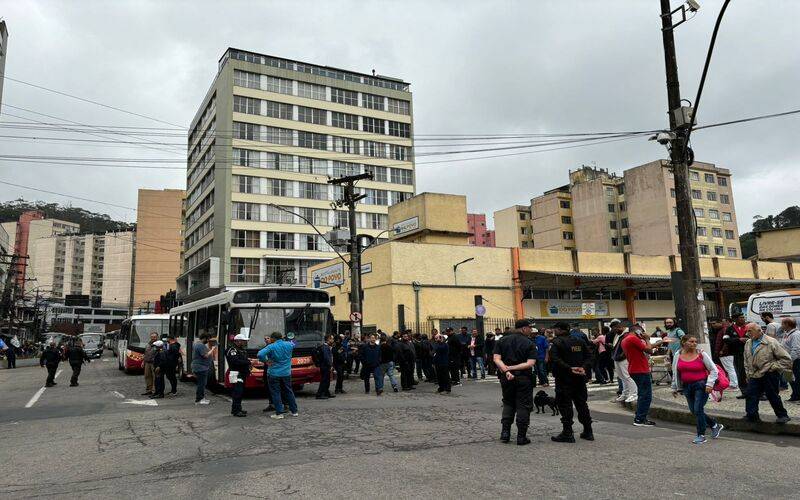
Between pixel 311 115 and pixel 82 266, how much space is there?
372ft

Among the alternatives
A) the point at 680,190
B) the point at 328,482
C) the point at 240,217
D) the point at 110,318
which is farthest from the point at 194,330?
the point at 110,318

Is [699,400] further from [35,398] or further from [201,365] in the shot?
[35,398]

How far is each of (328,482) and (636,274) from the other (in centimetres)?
3612

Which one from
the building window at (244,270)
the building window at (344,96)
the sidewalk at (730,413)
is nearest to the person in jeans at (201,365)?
the sidewalk at (730,413)

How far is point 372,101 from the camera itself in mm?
69188

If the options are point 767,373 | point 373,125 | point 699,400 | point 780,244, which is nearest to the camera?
point 699,400

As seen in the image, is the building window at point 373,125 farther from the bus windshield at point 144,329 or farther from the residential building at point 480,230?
the residential building at point 480,230

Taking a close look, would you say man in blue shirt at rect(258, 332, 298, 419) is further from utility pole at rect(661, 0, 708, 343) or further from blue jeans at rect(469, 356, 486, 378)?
blue jeans at rect(469, 356, 486, 378)

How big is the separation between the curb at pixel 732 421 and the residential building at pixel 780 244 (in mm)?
48080

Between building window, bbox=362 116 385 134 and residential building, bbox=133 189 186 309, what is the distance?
51498 mm

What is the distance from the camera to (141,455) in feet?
23.6

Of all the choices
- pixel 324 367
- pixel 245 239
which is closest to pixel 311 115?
pixel 245 239

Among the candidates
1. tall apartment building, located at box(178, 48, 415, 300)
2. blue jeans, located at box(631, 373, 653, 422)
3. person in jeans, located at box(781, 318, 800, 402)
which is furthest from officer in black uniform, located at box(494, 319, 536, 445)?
tall apartment building, located at box(178, 48, 415, 300)

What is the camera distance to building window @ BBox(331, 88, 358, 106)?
2633 inches
